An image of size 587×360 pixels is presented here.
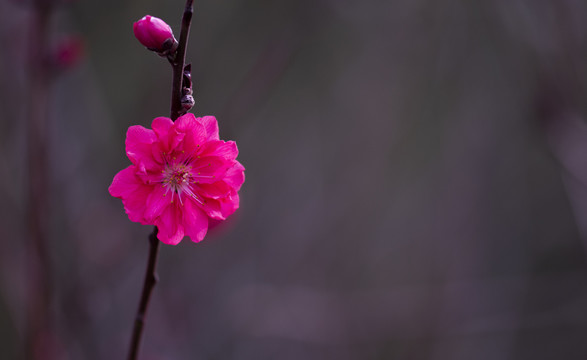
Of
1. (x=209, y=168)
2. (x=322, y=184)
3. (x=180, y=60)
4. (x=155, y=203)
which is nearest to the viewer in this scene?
(x=180, y=60)

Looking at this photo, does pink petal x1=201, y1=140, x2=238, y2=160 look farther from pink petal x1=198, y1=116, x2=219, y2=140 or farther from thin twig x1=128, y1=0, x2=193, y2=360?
thin twig x1=128, y1=0, x2=193, y2=360

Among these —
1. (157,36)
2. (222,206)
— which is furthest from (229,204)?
(157,36)

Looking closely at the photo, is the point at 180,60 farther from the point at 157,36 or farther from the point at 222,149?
the point at 222,149

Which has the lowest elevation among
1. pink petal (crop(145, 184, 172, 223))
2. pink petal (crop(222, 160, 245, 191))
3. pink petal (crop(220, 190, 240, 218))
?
pink petal (crop(145, 184, 172, 223))

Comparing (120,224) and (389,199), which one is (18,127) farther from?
(389,199)

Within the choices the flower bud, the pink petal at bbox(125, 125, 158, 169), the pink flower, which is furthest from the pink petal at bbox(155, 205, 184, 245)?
the flower bud

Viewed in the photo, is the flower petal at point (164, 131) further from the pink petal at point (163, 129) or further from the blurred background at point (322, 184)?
the blurred background at point (322, 184)
